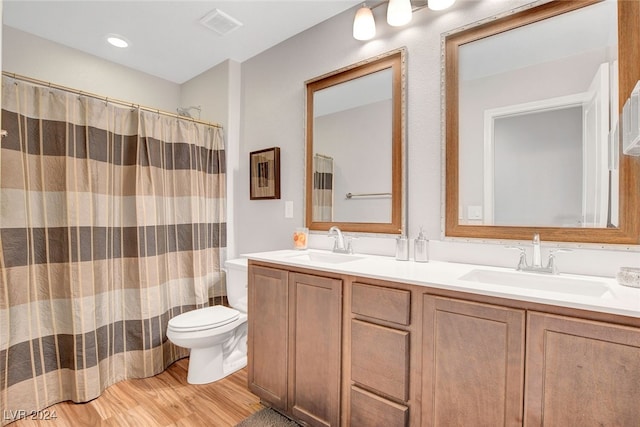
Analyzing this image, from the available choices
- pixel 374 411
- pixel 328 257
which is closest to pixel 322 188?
pixel 328 257

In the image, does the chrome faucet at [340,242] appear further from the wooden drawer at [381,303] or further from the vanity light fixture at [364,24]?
the vanity light fixture at [364,24]

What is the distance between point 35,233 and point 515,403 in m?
2.37

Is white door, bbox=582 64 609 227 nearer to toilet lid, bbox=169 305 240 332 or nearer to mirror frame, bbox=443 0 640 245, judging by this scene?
mirror frame, bbox=443 0 640 245

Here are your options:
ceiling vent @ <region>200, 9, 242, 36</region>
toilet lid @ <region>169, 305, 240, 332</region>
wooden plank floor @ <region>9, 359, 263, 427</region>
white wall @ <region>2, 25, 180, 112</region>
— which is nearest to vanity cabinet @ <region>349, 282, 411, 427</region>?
wooden plank floor @ <region>9, 359, 263, 427</region>

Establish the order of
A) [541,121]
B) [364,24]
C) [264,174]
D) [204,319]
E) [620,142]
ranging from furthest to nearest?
[264,174] → [204,319] → [364,24] → [541,121] → [620,142]

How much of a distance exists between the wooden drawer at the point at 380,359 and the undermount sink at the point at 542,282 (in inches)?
14.4

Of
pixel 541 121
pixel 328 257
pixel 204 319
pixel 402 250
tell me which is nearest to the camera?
pixel 541 121

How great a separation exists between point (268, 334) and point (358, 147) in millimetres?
1207

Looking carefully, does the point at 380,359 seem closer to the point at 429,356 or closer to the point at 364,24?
the point at 429,356

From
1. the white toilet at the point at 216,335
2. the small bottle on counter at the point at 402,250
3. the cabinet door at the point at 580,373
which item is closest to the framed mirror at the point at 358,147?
the small bottle on counter at the point at 402,250

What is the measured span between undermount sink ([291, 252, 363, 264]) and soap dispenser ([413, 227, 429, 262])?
1.06ft

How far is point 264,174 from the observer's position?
2.38m

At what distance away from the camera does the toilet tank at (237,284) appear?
2211 millimetres

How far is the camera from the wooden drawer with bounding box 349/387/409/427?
1.16 m
